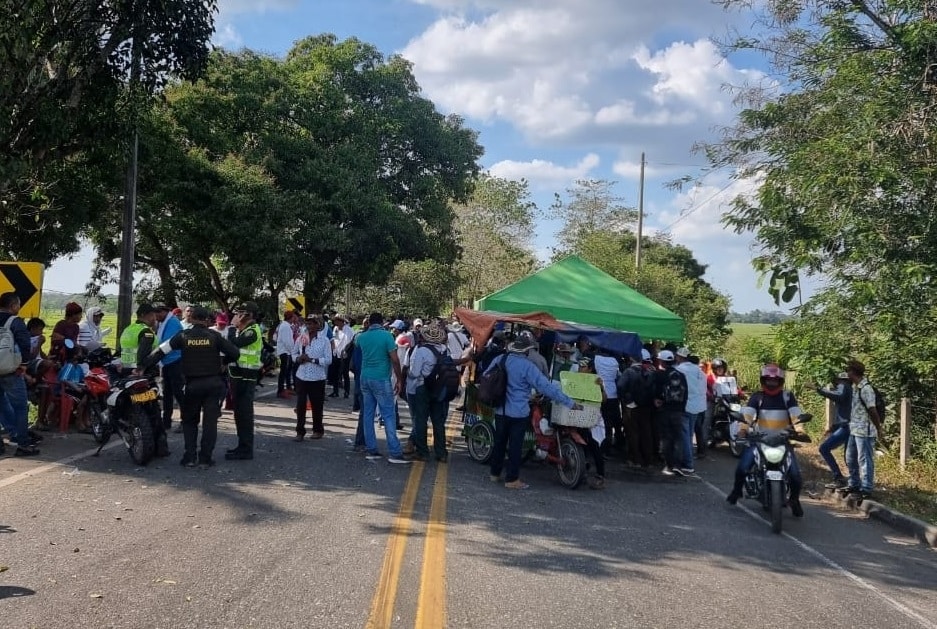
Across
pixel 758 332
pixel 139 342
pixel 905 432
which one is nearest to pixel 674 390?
pixel 905 432

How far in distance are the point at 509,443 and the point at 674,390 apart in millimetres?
2771

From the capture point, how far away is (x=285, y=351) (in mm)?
15156

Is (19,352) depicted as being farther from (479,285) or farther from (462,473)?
(479,285)

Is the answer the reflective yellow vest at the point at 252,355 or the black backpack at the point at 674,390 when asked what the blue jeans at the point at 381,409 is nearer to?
the reflective yellow vest at the point at 252,355

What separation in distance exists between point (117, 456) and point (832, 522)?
27.4 ft

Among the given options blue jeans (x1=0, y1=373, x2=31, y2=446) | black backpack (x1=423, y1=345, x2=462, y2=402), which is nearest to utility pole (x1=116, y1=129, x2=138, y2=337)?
blue jeans (x1=0, y1=373, x2=31, y2=446)

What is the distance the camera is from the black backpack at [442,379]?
33.7ft

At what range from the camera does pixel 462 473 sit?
32.3 ft

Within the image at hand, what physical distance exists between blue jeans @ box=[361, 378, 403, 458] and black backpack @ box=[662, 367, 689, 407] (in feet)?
12.2

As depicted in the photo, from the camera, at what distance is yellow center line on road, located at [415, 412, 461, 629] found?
4.94 m

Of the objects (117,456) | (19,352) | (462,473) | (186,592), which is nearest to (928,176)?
(462,473)

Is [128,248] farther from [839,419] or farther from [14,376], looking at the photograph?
[839,419]

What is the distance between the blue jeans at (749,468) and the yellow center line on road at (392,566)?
11.8 feet

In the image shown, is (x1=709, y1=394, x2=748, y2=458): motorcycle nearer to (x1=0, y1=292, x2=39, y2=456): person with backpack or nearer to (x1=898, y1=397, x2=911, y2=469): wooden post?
(x1=898, y1=397, x2=911, y2=469): wooden post
